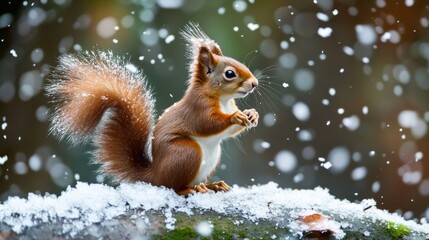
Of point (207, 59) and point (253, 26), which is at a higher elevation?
point (253, 26)

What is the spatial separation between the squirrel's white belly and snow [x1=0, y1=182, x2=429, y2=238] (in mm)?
58

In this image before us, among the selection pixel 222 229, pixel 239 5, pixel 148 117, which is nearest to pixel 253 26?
pixel 239 5

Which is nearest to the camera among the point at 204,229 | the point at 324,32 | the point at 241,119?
the point at 204,229

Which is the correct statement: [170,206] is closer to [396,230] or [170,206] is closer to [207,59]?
[207,59]

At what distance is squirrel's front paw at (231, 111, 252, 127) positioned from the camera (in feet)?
4.82

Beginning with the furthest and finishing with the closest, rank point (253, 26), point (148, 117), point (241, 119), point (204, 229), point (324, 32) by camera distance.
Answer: point (324, 32), point (253, 26), point (148, 117), point (241, 119), point (204, 229)

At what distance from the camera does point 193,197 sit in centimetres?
145

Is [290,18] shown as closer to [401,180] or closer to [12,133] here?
[401,180]

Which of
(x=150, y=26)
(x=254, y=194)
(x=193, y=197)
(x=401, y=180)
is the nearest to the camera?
(x=193, y=197)

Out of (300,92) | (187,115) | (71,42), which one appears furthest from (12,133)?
(187,115)

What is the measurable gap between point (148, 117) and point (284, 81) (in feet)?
4.30

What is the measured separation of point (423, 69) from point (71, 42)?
164cm

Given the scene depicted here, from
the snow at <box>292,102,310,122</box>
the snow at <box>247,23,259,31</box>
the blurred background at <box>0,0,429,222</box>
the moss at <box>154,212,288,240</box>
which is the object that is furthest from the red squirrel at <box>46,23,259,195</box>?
the snow at <box>292,102,310,122</box>

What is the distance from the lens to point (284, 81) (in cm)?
279
